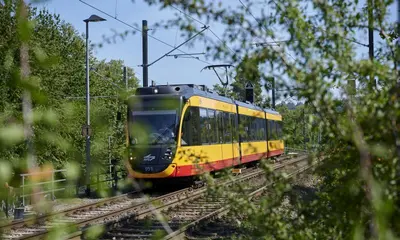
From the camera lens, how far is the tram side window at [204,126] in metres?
17.8

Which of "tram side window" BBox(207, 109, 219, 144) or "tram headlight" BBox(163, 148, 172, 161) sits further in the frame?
"tram side window" BBox(207, 109, 219, 144)

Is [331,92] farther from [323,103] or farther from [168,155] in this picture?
[168,155]

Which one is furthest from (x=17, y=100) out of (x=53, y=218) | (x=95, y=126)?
(x=53, y=218)

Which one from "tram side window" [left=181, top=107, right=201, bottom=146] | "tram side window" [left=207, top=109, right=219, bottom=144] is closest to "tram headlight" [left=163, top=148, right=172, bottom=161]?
"tram side window" [left=181, top=107, right=201, bottom=146]

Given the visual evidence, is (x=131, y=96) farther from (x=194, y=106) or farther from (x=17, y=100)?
(x=194, y=106)

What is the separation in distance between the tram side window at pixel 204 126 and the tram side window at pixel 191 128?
268 millimetres

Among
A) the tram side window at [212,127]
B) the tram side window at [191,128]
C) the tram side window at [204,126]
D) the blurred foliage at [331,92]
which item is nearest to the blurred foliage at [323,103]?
the blurred foliage at [331,92]

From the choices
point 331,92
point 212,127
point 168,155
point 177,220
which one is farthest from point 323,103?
point 212,127

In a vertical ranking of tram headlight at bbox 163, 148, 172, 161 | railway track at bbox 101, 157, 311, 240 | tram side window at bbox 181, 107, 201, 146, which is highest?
tram side window at bbox 181, 107, 201, 146

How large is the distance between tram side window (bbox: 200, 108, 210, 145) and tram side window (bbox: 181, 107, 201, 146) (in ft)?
0.88

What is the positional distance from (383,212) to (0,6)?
40.4 inches

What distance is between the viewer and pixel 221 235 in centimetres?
1038

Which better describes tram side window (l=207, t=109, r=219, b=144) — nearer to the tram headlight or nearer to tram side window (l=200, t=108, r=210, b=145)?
tram side window (l=200, t=108, r=210, b=145)

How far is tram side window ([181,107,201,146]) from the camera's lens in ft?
55.4
